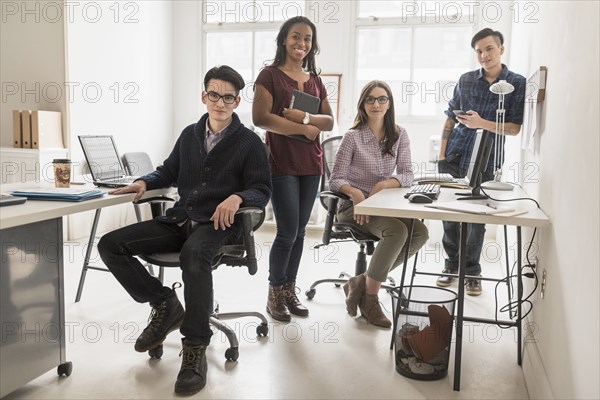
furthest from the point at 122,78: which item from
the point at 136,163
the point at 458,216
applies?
the point at 458,216

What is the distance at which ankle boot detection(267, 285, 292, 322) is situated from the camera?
2.99 m

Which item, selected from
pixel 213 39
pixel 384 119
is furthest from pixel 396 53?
pixel 384 119

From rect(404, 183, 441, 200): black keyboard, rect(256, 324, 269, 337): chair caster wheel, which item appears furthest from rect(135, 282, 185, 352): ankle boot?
rect(404, 183, 441, 200): black keyboard

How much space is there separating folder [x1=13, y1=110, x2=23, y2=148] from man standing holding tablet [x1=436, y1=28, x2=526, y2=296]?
3.34 m

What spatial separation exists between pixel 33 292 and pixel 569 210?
1.88 meters

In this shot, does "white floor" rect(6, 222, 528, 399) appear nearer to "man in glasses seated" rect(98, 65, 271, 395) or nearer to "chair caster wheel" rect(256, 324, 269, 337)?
"chair caster wheel" rect(256, 324, 269, 337)

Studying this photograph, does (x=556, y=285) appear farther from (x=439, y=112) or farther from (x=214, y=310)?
(x=439, y=112)

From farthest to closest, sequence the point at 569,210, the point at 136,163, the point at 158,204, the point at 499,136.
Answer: the point at 136,163
the point at 499,136
the point at 158,204
the point at 569,210

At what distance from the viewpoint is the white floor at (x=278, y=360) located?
87.1 inches

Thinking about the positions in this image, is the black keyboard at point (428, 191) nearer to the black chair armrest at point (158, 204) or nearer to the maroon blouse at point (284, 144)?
the maroon blouse at point (284, 144)

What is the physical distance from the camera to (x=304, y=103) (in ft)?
9.37

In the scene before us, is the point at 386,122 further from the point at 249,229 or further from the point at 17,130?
the point at 17,130

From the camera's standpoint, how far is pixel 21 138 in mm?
4664

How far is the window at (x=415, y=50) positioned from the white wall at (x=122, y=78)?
2.10 m
